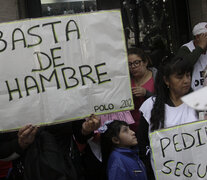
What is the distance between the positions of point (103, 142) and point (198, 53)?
134cm

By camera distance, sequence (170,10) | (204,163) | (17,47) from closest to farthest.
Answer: (204,163)
(17,47)
(170,10)

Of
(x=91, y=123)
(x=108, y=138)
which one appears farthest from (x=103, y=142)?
(x=91, y=123)

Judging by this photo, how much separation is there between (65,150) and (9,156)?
1.44 ft

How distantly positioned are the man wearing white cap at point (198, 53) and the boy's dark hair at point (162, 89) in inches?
36.1

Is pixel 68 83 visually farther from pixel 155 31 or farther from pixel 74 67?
Result: pixel 155 31

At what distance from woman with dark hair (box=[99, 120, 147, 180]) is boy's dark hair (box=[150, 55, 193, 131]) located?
0.59m

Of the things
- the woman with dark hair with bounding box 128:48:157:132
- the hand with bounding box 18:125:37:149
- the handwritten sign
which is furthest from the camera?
the woman with dark hair with bounding box 128:48:157:132

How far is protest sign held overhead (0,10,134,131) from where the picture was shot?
2857 millimetres

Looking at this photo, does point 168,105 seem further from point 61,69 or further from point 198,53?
point 198,53

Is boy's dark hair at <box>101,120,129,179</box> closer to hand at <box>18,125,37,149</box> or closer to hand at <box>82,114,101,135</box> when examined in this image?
hand at <box>82,114,101,135</box>

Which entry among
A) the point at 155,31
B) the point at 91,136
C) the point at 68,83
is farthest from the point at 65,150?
the point at 155,31

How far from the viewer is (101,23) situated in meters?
2.94

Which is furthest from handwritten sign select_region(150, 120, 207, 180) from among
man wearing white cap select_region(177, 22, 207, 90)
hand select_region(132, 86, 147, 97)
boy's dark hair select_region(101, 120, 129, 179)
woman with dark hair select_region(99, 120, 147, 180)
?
man wearing white cap select_region(177, 22, 207, 90)

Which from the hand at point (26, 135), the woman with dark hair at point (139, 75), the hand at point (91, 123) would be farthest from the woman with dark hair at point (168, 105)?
the hand at point (26, 135)
